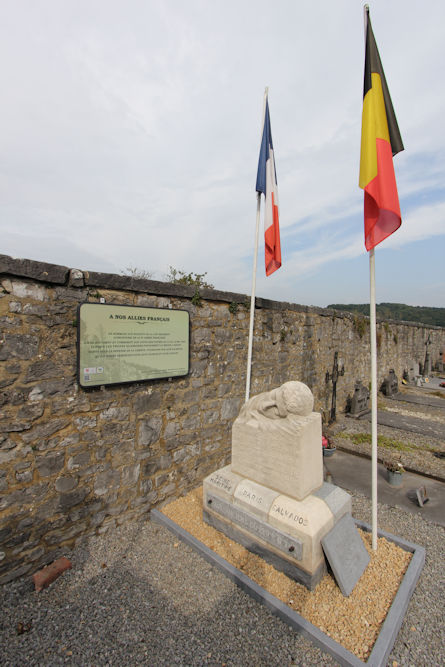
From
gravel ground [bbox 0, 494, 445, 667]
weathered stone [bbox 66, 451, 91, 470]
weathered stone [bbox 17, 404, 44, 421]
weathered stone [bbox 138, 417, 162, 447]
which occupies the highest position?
weathered stone [bbox 17, 404, 44, 421]

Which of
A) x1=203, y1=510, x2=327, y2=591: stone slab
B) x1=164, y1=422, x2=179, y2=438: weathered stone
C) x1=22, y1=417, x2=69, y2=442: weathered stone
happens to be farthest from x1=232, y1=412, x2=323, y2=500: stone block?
x1=22, y1=417, x2=69, y2=442: weathered stone

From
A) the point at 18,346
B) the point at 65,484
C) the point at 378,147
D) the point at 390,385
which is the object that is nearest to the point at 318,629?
the point at 65,484

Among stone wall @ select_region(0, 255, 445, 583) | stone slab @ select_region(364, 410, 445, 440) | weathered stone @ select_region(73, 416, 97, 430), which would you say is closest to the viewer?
stone wall @ select_region(0, 255, 445, 583)

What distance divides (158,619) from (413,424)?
24.0 ft

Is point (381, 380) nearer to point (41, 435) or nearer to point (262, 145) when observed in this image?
point (262, 145)

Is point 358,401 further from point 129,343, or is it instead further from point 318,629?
point 129,343

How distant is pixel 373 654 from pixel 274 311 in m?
4.28

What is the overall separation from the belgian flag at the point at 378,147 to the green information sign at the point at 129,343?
7.68 feet

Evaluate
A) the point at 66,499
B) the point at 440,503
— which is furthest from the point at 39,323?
the point at 440,503

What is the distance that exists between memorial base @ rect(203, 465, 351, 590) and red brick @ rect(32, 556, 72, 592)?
56.2 inches

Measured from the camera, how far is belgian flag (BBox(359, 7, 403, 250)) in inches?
108

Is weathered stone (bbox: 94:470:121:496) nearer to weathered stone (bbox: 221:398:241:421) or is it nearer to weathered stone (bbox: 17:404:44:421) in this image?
weathered stone (bbox: 17:404:44:421)

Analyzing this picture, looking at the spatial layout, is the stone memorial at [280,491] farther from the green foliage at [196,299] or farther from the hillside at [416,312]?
the hillside at [416,312]

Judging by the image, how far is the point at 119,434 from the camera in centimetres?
330
